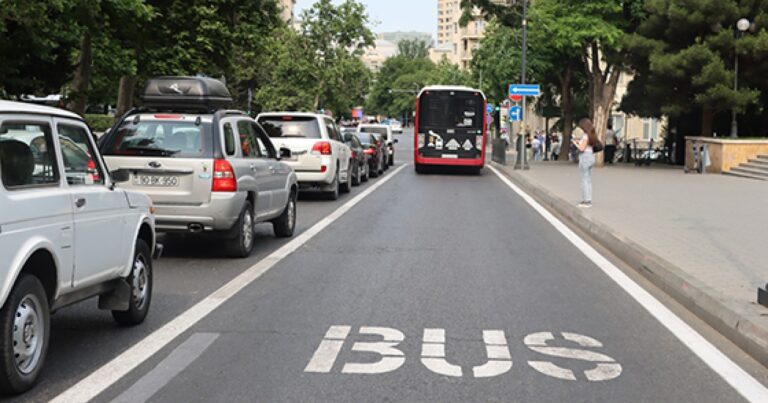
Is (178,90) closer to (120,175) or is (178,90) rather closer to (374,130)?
(120,175)

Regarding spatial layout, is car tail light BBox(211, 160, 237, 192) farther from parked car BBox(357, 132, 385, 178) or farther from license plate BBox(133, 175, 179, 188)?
parked car BBox(357, 132, 385, 178)

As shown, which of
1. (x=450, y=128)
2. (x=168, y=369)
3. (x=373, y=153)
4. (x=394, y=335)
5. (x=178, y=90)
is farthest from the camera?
(x=450, y=128)

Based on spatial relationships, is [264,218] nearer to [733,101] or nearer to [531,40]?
[733,101]

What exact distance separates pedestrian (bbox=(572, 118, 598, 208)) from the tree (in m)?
15.8

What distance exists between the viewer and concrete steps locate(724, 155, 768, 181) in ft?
93.2

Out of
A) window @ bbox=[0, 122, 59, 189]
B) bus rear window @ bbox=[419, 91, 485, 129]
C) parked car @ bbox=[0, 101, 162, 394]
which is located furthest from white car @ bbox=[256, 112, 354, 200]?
bus rear window @ bbox=[419, 91, 485, 129]

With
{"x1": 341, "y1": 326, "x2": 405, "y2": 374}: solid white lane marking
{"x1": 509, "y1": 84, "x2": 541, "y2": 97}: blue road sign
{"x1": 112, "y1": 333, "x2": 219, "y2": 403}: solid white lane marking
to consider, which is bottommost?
{"x1": 341, "y1": 326, "x2": 405, "y2": 374}: solid white lane marking

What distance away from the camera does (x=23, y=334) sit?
203 inches

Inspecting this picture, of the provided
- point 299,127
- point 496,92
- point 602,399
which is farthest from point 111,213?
point 496,92

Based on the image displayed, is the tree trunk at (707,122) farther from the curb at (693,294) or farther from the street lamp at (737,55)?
the curb at (693,294)

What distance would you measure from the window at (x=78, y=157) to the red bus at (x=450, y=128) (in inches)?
1017

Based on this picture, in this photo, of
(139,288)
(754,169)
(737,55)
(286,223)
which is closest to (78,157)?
(139,288)

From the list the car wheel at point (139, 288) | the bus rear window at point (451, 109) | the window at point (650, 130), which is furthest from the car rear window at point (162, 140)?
the window at point (650, 130)

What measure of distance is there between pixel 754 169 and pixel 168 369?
2735cm
